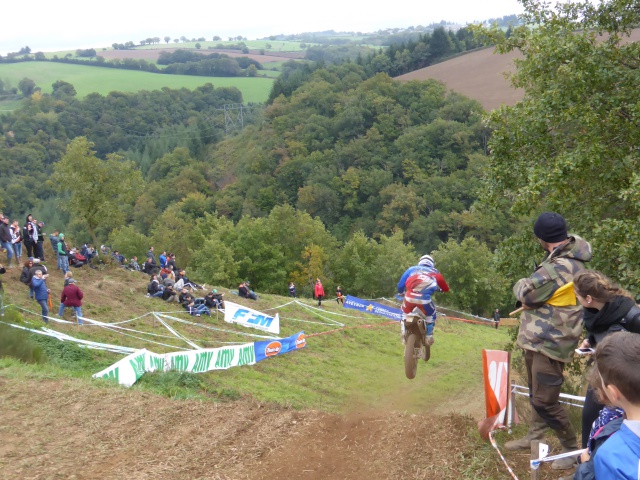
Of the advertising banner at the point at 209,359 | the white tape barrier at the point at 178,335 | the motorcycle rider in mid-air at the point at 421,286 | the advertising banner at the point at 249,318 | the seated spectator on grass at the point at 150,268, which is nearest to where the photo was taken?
the motorcycle rider in mid-air at the point at 421,286

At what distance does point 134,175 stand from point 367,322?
17.0 metres

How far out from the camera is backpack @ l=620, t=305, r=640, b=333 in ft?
15.9

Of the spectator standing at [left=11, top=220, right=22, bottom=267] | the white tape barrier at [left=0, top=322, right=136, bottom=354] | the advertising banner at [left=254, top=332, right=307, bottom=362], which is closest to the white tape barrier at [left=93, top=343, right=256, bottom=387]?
the advertising banner at [left=254, top=332, right=307, bottom=362]

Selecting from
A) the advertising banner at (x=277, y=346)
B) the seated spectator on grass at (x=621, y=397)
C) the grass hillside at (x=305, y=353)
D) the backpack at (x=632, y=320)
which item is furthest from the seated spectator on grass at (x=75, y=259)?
the seated spectator on grass at (x=621, y=397)

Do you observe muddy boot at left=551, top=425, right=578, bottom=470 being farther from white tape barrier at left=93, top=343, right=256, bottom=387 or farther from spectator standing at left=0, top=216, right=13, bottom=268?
spectator standing at left=0, top=216, right=13, bottom=268

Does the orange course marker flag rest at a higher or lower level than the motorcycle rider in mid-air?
higher

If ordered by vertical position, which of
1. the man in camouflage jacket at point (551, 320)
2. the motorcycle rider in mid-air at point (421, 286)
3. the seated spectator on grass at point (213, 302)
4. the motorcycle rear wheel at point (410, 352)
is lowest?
the seated spectator on grass at point (213, 302)

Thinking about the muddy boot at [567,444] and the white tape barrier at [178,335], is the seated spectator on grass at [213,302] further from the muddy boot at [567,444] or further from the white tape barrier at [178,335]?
the muddy boot at [567,444]

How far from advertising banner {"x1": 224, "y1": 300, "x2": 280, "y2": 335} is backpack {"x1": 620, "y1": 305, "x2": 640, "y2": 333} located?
19.6 meters

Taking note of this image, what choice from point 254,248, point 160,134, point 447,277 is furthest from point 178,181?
point 447,277

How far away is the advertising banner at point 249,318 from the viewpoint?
77.3ft

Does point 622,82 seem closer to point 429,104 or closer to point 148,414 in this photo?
point 148,414

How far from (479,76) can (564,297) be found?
123 meters

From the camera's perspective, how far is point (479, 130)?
11562cm
